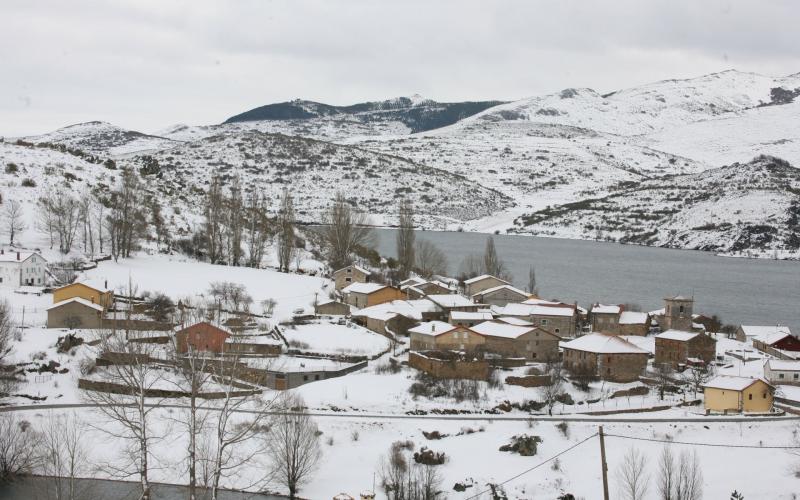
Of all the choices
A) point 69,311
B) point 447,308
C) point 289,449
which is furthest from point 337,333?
point 289,449

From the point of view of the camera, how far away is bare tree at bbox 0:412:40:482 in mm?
24547

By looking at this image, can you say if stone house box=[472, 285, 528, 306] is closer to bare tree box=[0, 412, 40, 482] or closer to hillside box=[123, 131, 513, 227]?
bare tree box=[0, 412, 40, 482]

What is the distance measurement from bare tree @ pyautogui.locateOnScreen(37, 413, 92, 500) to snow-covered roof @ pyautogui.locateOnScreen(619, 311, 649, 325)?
30.2 m

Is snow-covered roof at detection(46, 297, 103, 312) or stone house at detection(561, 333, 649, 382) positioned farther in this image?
snow-covered roof at detection(46, 297, 103, 312)

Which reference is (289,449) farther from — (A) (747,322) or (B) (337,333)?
(A) (747,322)

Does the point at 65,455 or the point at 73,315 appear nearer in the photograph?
the point at 65,455

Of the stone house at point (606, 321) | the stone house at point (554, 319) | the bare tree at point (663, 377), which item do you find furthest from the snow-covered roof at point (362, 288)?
the bare tree at point (663, 377)

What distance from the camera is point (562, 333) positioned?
148ft

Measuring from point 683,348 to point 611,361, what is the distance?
197 inches

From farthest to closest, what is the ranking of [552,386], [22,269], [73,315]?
1. [22,269]
2. [73,315]
3. [552,386]

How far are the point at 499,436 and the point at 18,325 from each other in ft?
72.2

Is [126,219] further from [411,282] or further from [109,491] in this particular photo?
[109,491]

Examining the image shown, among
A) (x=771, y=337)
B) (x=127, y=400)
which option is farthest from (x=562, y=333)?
(x=127, y=400)

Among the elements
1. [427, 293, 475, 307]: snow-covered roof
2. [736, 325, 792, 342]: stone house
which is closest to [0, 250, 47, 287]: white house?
[427, 293, 475, 307]: snow-covered roof
